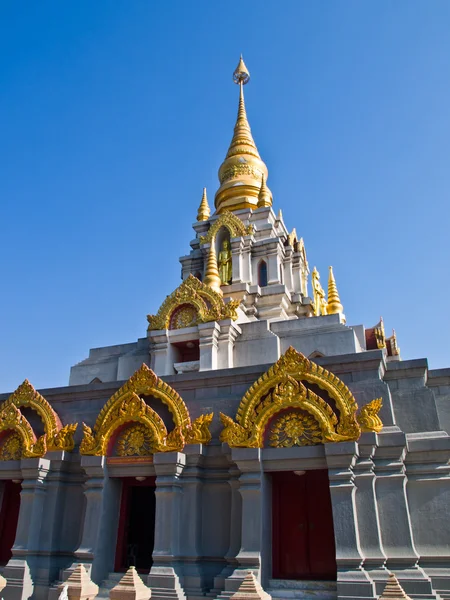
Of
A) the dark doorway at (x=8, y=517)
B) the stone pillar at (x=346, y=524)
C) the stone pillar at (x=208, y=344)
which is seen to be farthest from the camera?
the stone pillar at (x=208, y=344)

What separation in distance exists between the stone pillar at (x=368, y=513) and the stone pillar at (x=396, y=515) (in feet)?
0.73

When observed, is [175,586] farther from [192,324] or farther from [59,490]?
[192,324]

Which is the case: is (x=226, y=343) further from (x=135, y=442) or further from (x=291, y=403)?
(x=291, y=403)

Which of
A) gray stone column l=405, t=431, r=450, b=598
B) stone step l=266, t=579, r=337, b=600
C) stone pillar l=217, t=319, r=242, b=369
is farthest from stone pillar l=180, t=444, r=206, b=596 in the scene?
stone pillar l=217, t=319, r=242, b=369

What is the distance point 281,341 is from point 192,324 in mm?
3745

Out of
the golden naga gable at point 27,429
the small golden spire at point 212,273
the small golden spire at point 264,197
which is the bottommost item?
the golden naga gable at point 27,429

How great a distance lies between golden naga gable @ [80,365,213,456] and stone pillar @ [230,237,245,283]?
41.7 ft

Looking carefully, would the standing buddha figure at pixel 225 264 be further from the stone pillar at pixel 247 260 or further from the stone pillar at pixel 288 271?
the stone pillar at pixel 288 271

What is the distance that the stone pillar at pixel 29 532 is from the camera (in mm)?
12438

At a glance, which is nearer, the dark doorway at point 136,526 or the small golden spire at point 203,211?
the dark doorway at point 136,526

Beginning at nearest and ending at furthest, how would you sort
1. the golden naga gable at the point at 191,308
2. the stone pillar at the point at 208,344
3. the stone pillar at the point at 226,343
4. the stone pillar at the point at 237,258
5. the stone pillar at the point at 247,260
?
the stone pillar at the point at 208,344, the stone pillar at the point at 226,343, the golden naga gable at the point at 191,308, the stone pillar at the point at 237,258, the stone pillar at the point at 247,260

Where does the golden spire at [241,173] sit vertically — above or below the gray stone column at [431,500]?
above

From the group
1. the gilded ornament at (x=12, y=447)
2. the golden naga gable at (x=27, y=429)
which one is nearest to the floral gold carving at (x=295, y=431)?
the golden naga gable at (x=27, y=429)

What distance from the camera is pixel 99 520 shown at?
1240cm
